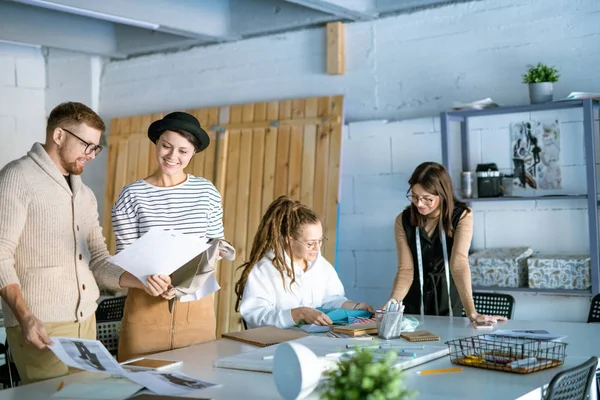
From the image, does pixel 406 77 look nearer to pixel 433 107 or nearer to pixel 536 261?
pixel 433 107

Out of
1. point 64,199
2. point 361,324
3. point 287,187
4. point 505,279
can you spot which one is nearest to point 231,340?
point 361,324

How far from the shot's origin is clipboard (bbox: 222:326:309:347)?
2.88 metres

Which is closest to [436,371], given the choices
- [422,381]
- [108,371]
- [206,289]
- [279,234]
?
[422,381]

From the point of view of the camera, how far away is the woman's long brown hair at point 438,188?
371cm

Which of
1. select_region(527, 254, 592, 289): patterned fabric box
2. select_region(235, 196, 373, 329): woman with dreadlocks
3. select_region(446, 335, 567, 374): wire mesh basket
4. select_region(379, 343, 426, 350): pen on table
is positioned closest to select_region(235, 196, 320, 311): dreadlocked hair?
select_region(235, 196, 373, 329): woman with dreadlocks

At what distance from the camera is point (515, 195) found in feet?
15.2

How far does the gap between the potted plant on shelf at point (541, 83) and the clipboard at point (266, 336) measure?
7.09ft

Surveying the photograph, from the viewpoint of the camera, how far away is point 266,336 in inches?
118

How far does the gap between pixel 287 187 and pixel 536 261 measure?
1810 mm

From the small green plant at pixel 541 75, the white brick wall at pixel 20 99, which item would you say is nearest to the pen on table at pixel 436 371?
the small green plant at pixel 541 75

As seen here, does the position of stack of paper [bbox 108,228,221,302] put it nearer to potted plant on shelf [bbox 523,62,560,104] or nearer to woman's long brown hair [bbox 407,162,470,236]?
woman's long brown hair [bbox 407,162,470,236]

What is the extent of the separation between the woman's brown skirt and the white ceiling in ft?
7.81

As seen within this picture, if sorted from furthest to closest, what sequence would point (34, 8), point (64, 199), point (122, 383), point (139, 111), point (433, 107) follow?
point (139, 111) → point (34, 8) → point (433, 107) → point (64, 199) → point (122, 383)

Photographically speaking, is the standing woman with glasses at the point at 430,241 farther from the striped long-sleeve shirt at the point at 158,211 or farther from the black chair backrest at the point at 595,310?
the striped long-sleeve shirt at the point at 158,211
